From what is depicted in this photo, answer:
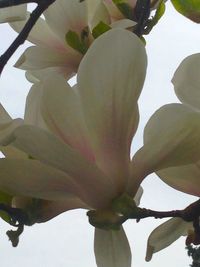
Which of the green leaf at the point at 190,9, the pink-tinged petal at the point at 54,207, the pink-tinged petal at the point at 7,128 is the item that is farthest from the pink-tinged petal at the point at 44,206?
the green leaf at the point at 190,9

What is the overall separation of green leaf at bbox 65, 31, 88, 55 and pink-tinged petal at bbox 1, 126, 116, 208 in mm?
311

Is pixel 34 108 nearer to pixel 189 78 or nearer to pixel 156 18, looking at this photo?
pixel 189 78

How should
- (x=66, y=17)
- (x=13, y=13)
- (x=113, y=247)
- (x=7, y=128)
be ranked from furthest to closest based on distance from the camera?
(x=66, y=17)
(x=13, y=13)
(x=113, y=247)
(x=7, y=128)

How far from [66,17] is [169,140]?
1.25ft

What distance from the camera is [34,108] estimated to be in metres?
0.67

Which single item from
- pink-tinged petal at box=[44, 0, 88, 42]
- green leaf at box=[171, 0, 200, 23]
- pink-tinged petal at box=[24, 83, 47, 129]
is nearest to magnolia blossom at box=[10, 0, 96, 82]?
pink-tinged petal at box=[44, 0, 88, 42]

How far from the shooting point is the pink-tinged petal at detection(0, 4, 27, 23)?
2.62ft

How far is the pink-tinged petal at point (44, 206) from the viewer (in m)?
0.68

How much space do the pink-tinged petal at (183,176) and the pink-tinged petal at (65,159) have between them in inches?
2.5

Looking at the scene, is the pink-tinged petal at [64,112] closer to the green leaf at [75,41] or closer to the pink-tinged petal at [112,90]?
the pink-tinged petal at [112,90]

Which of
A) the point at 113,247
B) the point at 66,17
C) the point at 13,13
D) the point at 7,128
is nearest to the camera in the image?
the point at 7,128

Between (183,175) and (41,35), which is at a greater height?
(41,35)

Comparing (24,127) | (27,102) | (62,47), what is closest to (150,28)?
(62,47)

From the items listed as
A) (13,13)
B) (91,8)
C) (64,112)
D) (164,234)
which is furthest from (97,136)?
(91,8)
